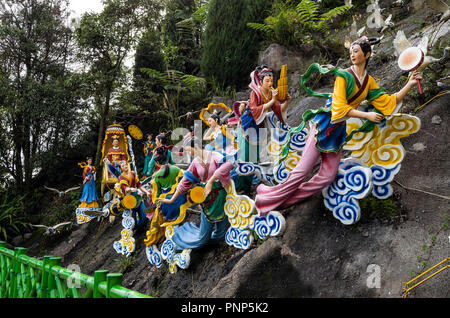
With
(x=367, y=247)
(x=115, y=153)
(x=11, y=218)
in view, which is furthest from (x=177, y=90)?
(x=367, y=247)

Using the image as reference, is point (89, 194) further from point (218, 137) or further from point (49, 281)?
point (49, 281)

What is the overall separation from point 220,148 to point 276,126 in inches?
36.8

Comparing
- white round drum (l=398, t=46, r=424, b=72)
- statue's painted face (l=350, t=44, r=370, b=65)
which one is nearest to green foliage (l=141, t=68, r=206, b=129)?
statue's painted face (l=350, t=44, r=370, b=65)

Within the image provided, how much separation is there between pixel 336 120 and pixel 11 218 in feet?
34.8

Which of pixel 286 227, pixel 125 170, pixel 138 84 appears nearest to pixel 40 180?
pixel 138 84

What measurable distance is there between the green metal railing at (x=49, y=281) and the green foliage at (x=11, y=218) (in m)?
7.21

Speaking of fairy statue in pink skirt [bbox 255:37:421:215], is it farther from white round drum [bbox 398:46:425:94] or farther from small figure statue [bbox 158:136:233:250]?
small figure statue [bbox 158:136:233:250]

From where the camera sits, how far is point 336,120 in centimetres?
344

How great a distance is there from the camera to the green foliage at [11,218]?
410 inches

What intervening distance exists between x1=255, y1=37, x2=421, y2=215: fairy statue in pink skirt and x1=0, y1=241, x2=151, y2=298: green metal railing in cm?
201

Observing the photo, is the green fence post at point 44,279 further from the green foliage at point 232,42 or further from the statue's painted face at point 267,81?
the green foliage at point 232,42
